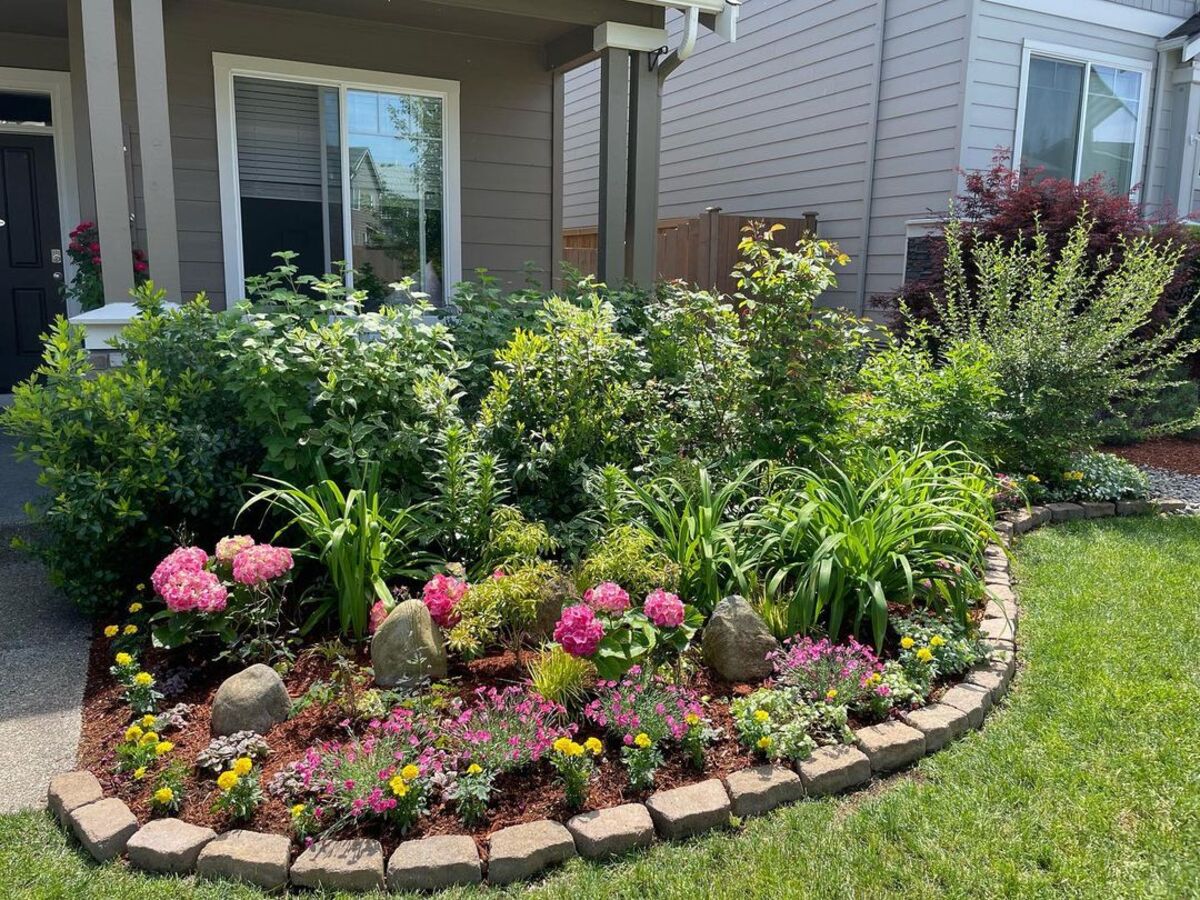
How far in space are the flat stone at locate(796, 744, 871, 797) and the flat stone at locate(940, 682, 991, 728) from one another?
518 mm

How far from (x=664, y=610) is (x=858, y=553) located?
0.90 meters

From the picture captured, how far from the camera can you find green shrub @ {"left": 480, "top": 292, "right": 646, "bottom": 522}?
13.4 ft

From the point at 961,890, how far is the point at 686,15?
222 inches

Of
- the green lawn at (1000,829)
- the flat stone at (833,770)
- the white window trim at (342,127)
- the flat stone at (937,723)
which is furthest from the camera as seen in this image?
the white window trim at (342,127)

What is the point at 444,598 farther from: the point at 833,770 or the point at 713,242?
the point at 713,242

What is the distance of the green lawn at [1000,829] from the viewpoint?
93.4 inches

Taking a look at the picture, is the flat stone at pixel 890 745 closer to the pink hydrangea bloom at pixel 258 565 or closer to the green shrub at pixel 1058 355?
the pink hydrangea bloom at pixel 258 565

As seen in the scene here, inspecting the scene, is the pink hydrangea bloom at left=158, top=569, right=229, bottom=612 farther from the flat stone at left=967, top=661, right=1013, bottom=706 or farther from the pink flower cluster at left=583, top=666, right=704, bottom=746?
the flat stone at left=967, top=661, right=1013, bottom=706

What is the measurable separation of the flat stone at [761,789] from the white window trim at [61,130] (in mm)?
6846

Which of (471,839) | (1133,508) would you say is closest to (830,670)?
(471,839)

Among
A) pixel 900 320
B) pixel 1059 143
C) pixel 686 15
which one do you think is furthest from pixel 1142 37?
pixel 686 15

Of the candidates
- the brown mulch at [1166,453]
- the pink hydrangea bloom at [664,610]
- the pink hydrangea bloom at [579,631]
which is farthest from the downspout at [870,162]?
the pink hydrangea bloom at [579,631]

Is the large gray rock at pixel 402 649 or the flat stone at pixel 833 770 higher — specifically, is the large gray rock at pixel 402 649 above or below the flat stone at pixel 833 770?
above

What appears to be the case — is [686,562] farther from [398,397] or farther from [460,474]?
[398,397]
